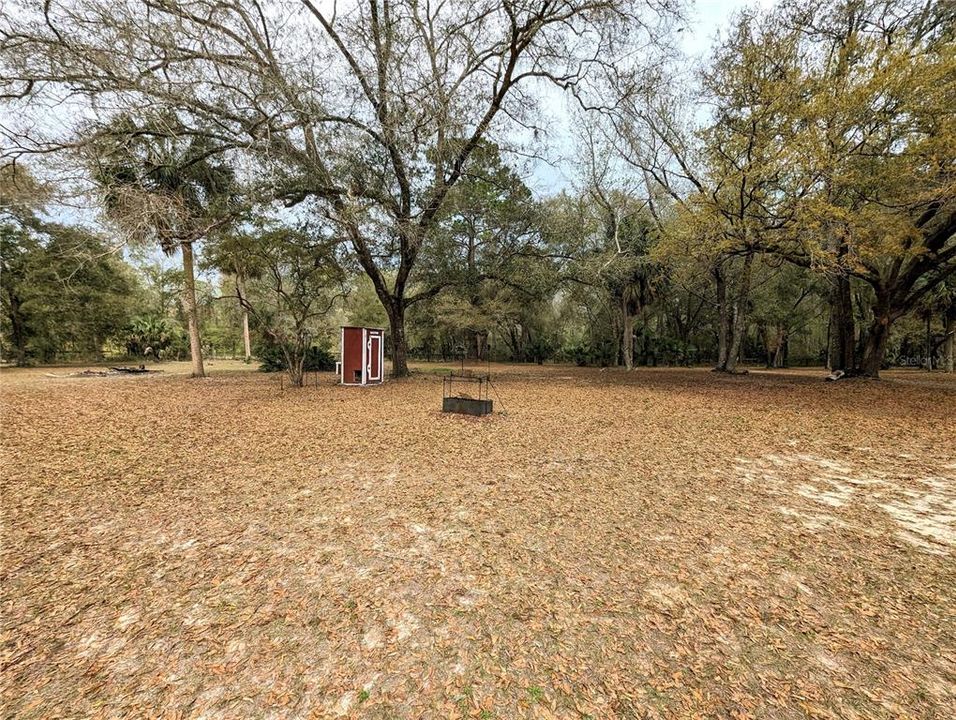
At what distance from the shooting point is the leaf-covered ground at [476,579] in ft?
5.50

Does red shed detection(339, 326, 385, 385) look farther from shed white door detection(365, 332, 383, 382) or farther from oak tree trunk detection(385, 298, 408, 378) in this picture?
oak tree trunk detection(385, 298, 408, 378)

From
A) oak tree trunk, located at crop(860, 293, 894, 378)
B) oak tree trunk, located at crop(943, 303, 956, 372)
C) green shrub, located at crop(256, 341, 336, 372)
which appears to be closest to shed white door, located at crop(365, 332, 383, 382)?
green shrub, located at crop(256, 341, 336, 372)

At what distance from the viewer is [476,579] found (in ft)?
8.20

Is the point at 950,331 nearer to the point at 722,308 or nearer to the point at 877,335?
the point at 877,335

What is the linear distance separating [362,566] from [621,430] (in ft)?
16.7

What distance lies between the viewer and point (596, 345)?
2566 centimetres

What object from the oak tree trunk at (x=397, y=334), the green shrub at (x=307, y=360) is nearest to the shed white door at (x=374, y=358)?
the oak tree trunk at (x=397, y=334)

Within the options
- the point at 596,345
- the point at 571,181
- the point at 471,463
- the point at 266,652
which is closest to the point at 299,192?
the point at 471,463

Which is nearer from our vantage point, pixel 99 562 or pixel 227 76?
pixel 99 562

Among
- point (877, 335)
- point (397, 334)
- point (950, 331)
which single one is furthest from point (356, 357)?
point (950, 331)

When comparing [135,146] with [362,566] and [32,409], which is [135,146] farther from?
[362,566]

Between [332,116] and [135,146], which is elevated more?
[332,116]

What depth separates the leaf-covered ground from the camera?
1678mm

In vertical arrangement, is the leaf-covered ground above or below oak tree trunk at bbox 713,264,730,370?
below
